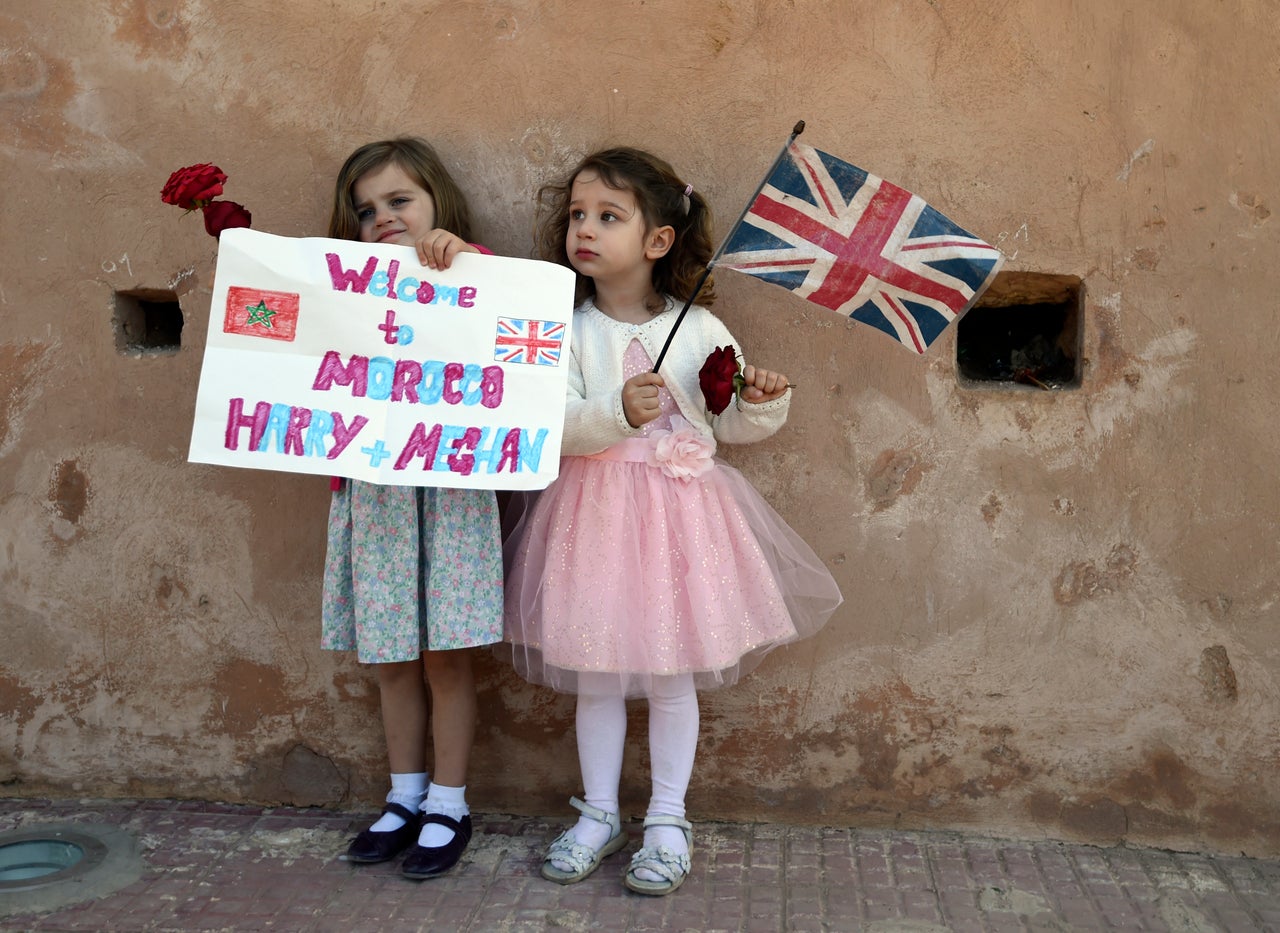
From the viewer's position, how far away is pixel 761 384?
241 centimetres

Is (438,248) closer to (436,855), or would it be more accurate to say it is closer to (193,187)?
(193,187)

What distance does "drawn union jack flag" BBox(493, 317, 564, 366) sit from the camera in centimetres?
244

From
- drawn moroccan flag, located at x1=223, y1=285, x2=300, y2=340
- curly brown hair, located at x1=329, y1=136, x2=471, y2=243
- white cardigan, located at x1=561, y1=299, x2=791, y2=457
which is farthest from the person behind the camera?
curly brown hair, located at x1=329, y1=136, x2=471, y2=243

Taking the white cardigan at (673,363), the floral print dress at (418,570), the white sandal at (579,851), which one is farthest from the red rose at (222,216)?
the white sandal at (579,851)

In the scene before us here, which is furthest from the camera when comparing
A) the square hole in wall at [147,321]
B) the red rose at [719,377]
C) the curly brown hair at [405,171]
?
the square hole in wall at [147,321]

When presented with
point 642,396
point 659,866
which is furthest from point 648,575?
point 659,866

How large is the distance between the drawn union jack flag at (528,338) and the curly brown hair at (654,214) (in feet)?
1.02

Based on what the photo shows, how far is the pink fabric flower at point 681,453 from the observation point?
248cm

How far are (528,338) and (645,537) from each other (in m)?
0.52

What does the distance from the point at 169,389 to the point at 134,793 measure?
112cm

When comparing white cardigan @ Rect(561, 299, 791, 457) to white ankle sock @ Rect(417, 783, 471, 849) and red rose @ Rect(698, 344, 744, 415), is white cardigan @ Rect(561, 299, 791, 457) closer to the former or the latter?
red rose @ Rect(698, 344, 744, 415)

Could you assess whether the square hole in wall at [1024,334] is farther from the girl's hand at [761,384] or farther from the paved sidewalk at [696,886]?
the paved sidewalk at [696,886]

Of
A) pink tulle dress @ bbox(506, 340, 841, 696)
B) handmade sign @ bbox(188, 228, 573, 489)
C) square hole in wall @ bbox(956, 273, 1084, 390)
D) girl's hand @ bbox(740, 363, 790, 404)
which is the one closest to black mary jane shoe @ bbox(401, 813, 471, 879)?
pink tulle dress @ bbox(506, 340, 841, 696)

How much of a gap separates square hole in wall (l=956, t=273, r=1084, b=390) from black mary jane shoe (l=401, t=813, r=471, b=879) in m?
1.70
